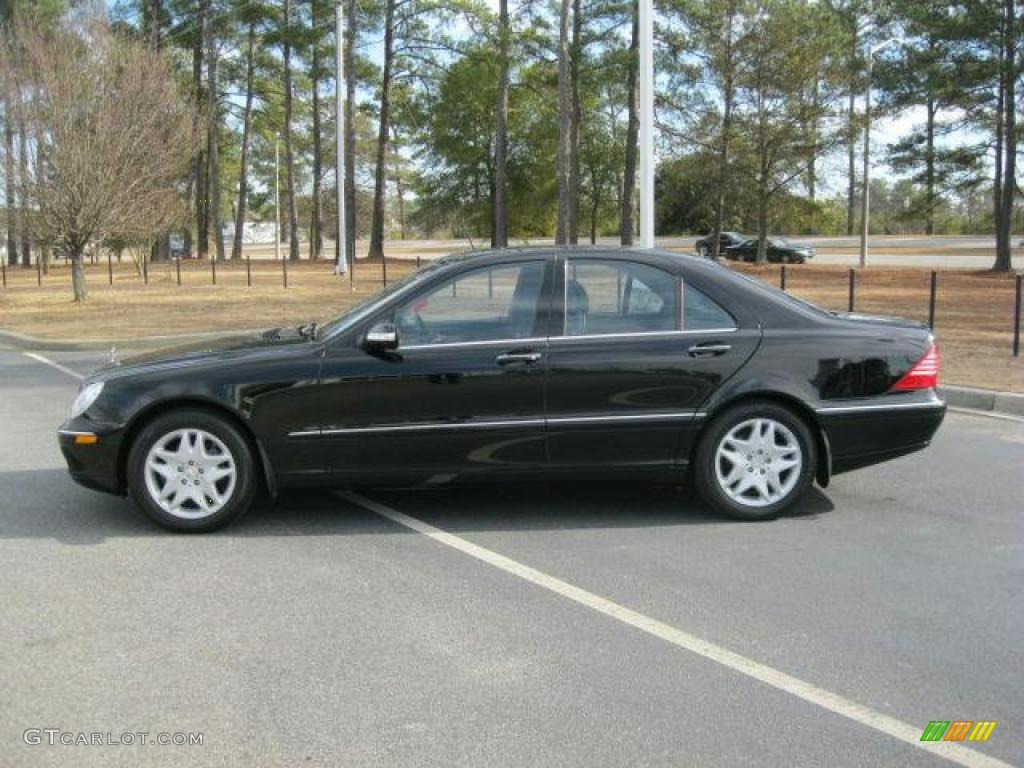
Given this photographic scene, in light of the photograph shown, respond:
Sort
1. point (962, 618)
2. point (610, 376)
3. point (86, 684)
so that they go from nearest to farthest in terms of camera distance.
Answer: point (86, 684) → point (962, 618) → point (610, 376)

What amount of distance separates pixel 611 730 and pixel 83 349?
47.0ft

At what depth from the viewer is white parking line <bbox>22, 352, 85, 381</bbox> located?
42.0ft

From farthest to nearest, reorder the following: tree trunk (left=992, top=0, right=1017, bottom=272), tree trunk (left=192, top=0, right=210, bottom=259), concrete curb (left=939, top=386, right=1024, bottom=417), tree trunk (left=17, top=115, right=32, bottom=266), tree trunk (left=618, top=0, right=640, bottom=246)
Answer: tree trunk (left=192, top=0, right=210, bottom=259)
tree trunk (left=618, top=0, right=640, bottom=246)
tree trunk (left=992, top=0, right=1017, bottom=272)
tree trunk (left=17, top=115, right=32, bottom=266)
concrete curb (left=939, top=386, right=1024, bottom=417)

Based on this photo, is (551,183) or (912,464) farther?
(551,183)

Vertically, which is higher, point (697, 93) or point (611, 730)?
point (697, 93)

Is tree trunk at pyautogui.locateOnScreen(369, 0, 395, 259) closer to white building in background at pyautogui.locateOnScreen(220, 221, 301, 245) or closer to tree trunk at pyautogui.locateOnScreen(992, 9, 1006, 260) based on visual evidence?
tree trunk at pyautogui.locateOnScreen(992, 9, 1006, 260)

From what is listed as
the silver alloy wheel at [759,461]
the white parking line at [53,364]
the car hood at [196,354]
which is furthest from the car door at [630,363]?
the white parking line at [53,364]

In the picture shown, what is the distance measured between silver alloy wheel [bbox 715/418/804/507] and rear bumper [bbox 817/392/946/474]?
24cm

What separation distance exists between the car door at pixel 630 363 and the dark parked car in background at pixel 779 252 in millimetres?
35473

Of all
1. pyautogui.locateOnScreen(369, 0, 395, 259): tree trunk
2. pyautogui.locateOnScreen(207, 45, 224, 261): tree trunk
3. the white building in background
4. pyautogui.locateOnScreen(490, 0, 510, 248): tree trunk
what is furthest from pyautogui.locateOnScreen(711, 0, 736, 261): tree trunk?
the white building in background

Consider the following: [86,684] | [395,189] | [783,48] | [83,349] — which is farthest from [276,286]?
[395,189]

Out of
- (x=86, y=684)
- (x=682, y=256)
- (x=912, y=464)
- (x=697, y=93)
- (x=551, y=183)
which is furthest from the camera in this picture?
(x=551, y=183)

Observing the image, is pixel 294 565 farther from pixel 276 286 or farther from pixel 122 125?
pixel 276 286

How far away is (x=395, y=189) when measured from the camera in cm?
9031
